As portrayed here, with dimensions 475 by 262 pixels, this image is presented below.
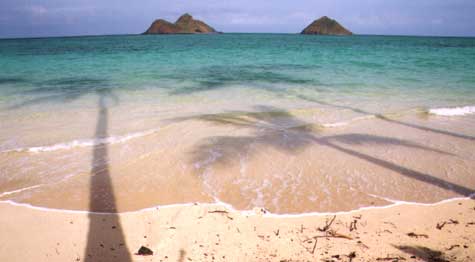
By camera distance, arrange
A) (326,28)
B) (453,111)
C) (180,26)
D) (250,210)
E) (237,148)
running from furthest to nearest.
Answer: (180,26), (326,28), (453,111), (237,148), (250,210)

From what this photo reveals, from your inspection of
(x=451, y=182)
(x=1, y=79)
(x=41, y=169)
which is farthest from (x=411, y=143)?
(x=1, y=79)

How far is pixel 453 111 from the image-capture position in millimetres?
10328

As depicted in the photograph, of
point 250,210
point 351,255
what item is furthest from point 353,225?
point 250,210

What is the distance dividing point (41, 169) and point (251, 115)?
18.9 ft

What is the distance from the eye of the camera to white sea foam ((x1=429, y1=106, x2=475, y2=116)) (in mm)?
10117

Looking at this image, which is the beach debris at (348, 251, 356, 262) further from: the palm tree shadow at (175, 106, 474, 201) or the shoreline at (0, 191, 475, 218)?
the palm tree shadow at (175, 106, 474, 201)

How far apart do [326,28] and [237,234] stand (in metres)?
169

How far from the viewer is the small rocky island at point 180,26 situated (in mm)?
176750

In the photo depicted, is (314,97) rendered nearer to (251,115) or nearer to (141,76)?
(251,115)

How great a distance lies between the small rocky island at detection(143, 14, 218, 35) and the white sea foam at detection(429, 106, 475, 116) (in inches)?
7087

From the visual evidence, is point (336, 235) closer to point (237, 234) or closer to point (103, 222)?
point (237, 234)

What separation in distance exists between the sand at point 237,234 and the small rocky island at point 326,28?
16607cm

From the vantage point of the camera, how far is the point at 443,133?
801cm

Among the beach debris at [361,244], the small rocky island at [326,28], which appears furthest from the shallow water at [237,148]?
the small rocky island at [326,28]
